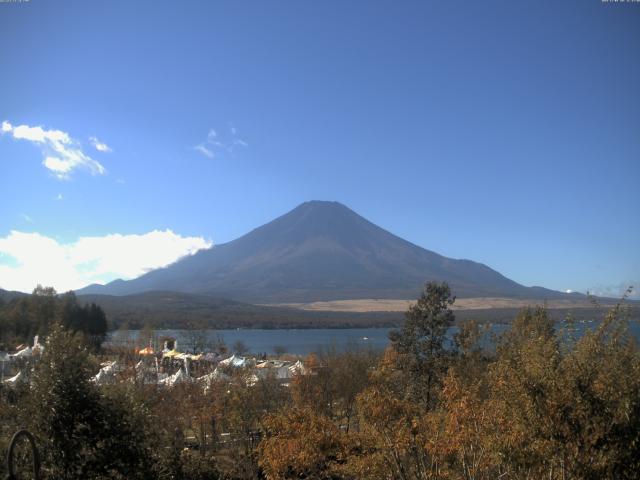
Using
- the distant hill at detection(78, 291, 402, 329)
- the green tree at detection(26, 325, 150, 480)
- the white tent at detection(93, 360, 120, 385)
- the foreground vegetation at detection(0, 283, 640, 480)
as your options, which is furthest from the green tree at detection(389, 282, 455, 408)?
the distant hill at detection(78, 291, 402, 329)

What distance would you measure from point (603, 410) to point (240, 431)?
13.3 metres

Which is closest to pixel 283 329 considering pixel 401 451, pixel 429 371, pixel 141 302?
pixel 141 302

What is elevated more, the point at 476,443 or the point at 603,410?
the point at 603,410

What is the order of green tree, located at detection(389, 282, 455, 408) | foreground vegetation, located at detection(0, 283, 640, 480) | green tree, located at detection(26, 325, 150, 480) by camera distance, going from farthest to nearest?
1. green tree, located at detection(389, 282, 455, 408)
2. green tree, located at detection(26, 325, 150, 480)
3. foreground vegetation, located at detection(0, 283, 640, 480)

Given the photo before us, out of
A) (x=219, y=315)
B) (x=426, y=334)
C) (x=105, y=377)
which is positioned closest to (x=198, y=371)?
(x=426, y=334)

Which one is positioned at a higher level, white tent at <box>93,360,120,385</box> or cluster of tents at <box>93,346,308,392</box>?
white tent at <box>93,360,120,385</box>

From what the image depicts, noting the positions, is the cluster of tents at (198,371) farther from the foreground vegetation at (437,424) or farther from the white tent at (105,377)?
the foreground vegetation at (437,424)

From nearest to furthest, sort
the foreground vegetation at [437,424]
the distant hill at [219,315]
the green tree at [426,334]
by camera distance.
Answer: the foreground vegetation at [437,424]
the green tree at [426,334]
the distant hill at [219,315]

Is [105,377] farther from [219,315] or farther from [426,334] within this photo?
[219,315]

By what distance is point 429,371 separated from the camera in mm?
22031

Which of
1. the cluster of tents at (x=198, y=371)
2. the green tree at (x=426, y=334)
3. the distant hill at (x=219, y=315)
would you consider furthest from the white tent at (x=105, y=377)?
the distant hill at (x=219, y=315)

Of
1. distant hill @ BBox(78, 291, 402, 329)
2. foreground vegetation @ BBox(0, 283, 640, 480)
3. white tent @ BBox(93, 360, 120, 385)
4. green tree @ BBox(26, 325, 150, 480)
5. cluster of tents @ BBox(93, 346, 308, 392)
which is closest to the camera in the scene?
foreground vegetation @ BBox(0, 283, 640, 480)

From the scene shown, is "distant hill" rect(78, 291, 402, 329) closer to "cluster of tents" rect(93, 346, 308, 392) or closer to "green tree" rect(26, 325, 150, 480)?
"cluster of tents" rect(93, 346, 308, 392)

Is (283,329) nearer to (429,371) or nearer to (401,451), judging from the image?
(429,371)
